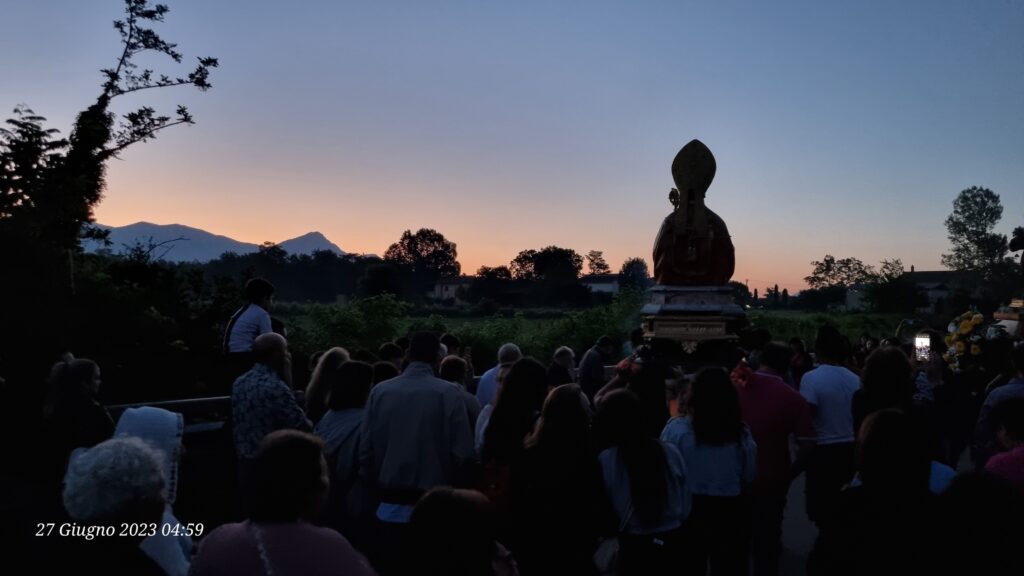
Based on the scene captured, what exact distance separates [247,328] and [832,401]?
4.69 metres

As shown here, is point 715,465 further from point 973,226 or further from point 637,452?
point 973,226

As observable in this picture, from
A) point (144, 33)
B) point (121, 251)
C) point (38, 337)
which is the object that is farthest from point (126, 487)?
point (144, 33)

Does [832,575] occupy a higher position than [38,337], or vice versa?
[38,337]

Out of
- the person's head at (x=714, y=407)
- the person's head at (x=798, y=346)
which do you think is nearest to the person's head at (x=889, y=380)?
the person's head at (x=714, y=407)

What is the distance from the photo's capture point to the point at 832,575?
338cm

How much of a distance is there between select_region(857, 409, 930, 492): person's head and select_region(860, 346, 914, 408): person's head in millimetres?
2330

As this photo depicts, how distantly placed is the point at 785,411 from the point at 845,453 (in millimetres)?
914

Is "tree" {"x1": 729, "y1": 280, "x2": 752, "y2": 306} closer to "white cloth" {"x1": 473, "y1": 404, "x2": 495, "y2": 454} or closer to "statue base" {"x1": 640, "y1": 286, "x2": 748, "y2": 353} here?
"statue base" {"x1": 640, "y1": 286, "x2": 748, "y2": 353}

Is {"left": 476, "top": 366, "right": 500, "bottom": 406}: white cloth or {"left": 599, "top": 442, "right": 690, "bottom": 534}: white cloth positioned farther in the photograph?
{"left": 476, "top": 366, "right": 500, "bottom": 406}: white cloth

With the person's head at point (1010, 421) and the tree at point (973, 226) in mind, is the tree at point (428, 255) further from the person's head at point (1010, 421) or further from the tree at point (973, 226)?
the person's head at point (1010, 421)

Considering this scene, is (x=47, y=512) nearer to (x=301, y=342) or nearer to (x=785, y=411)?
(x=785, y=411)

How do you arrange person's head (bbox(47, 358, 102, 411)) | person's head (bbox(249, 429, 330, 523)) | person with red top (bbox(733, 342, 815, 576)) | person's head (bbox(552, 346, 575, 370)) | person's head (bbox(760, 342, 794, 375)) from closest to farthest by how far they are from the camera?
person's head (bbox(249, 429, 330, 523)) < person's head (bbox(47, 358, 102, 411)) < person with red top (bbox(733, 342, 815, 576)) < person's head (bbox(760, 342, 794, 375)) < person's head (bbox(552, 346, 575, 370))

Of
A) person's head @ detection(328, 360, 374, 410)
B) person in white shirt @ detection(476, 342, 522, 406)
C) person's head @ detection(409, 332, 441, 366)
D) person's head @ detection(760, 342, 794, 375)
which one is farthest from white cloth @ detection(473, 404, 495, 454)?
person's head @ detection(760, 342, 794, 375)

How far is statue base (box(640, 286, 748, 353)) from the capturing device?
14.5 metres
